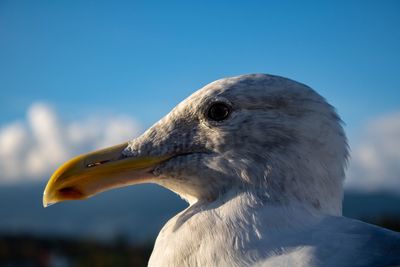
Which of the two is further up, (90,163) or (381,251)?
(90,163)

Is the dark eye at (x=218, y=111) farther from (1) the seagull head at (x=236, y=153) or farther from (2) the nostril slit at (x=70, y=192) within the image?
(2) the nostril slit at (x=70, y=192)

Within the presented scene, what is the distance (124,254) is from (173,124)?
1623cm

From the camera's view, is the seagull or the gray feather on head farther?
the gray feather on head

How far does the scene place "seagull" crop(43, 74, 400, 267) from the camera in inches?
83.9

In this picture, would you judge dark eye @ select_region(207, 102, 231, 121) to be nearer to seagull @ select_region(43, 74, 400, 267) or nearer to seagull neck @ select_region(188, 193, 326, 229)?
seagull @ select_region(43, 74, 400, 267)

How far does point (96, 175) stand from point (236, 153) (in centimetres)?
77

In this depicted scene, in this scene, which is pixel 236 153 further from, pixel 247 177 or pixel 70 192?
pixel 70 192

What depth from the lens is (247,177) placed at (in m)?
2.43

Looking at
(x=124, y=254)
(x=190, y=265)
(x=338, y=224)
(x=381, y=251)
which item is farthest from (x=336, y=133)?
(x=124, y=254)

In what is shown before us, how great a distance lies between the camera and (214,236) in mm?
2262

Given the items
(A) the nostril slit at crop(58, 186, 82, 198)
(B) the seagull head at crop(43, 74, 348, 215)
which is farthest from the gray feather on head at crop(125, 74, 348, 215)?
(A) the nostril slit at crop(58, 186, 82, 198)

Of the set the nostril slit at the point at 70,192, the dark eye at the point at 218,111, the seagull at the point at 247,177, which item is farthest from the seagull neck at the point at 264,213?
the nostril slit at the point at 70,192

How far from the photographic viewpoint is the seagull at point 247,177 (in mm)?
2131

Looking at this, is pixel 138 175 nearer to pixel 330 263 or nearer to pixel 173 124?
pixel 173 124
